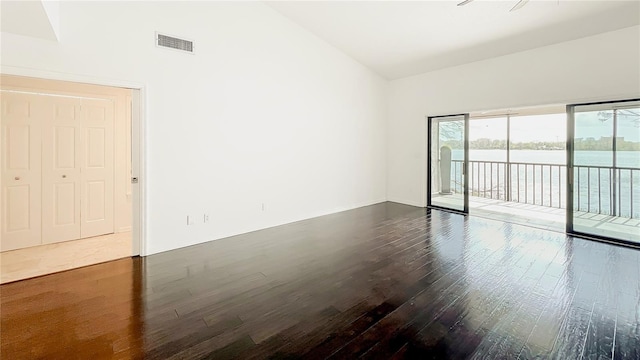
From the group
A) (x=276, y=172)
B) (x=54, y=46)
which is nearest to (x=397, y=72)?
(x=276, y=172)

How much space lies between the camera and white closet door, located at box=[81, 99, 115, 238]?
4598 millimetres

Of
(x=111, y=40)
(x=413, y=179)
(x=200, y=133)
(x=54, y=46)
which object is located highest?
(x=111, y=40)

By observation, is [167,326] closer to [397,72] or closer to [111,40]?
[111,40]

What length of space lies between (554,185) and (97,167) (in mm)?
9532

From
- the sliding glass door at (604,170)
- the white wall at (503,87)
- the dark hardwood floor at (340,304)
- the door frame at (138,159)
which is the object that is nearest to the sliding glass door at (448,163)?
the white wall at (503,87)

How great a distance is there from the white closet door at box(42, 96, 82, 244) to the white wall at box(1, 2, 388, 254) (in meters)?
1.63

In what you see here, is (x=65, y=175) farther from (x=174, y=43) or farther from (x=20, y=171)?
(x=174, y=43)

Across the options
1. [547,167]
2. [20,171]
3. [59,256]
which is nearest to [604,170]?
[547,167]

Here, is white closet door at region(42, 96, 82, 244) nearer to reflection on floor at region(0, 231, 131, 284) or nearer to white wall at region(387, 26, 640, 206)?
reflection on floor at region(0, 231, 131, 284)

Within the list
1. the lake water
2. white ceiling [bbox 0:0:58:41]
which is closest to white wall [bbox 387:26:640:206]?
the lake water

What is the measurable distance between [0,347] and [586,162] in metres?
6.87

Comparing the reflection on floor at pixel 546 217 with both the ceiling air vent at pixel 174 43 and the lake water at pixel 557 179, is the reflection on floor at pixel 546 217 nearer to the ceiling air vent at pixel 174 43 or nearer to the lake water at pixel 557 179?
the lake water at pixel 557 179

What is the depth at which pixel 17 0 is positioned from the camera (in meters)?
2.36

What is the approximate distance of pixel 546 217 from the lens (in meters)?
5.75
